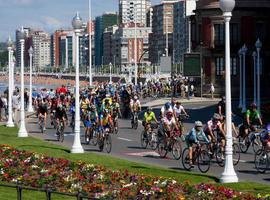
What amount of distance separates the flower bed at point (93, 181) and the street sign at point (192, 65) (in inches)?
1908

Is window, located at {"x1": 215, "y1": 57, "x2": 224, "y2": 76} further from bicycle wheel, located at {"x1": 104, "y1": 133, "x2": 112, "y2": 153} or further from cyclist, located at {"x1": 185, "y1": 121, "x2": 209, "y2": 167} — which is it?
cyclist, located at {"x1": 185, "y1": 121, "x2": 209, "y2": 167}

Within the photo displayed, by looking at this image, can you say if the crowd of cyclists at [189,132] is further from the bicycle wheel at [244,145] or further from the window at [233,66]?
the window at [233,66]

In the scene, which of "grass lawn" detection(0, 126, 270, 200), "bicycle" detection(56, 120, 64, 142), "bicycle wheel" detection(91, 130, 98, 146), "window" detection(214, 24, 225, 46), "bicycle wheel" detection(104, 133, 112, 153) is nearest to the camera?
"grass lawn" detection(0, 126, 270, 200)

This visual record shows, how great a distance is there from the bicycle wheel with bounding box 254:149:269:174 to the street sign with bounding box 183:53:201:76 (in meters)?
47.6

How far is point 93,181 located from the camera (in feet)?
57.0

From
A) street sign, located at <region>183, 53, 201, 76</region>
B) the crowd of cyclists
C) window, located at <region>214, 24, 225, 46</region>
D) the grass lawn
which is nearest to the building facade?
window, located at <region>214, 24, 225, 46</region>

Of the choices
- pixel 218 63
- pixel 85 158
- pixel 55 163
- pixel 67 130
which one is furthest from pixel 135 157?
pixel 218 63

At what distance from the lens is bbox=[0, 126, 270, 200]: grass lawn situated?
17.7 meters

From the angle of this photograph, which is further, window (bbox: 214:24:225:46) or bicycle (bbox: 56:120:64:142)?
window (bbox: 214:24:225:46)

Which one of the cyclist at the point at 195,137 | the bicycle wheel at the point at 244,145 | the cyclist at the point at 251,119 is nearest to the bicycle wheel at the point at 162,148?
the bicycle wheel at the point at 244,145

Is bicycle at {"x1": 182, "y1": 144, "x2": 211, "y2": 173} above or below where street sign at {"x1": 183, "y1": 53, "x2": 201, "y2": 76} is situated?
below

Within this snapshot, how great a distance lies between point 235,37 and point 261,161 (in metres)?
51.0

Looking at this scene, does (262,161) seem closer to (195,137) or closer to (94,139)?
(195,137)

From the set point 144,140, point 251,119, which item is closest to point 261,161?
point 251,119
